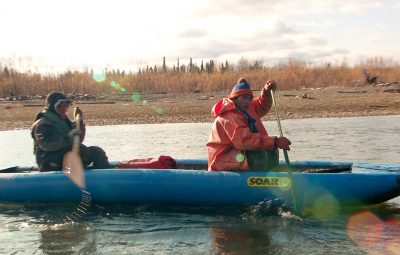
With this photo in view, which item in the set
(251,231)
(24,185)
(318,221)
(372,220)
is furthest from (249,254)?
(24,185)

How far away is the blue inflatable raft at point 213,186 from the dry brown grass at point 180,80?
18941 mm

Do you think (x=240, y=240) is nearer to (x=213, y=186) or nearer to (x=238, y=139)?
(x=213, y=186)

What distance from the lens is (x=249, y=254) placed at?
5.00 meters

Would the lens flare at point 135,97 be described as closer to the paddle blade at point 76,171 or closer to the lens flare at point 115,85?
the lens flare at point 115,85

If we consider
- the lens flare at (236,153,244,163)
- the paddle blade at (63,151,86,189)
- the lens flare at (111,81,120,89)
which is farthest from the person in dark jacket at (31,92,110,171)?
the lens flare at (111,81,120,89)

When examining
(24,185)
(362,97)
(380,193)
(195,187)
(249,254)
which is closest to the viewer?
(249,254)

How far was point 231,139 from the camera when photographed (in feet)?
20.8

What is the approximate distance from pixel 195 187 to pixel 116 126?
12288mm

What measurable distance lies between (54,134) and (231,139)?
242 cm

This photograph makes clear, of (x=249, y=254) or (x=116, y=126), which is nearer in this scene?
(x=249, y=254)

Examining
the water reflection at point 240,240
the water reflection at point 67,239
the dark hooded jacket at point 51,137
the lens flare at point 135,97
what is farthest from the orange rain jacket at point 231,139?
the lens flare at point 135,97

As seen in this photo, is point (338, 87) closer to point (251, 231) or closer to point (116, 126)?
point (116, 126)

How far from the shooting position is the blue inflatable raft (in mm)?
6262

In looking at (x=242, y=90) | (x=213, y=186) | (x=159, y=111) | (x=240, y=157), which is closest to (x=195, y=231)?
(x=213, y=186)
